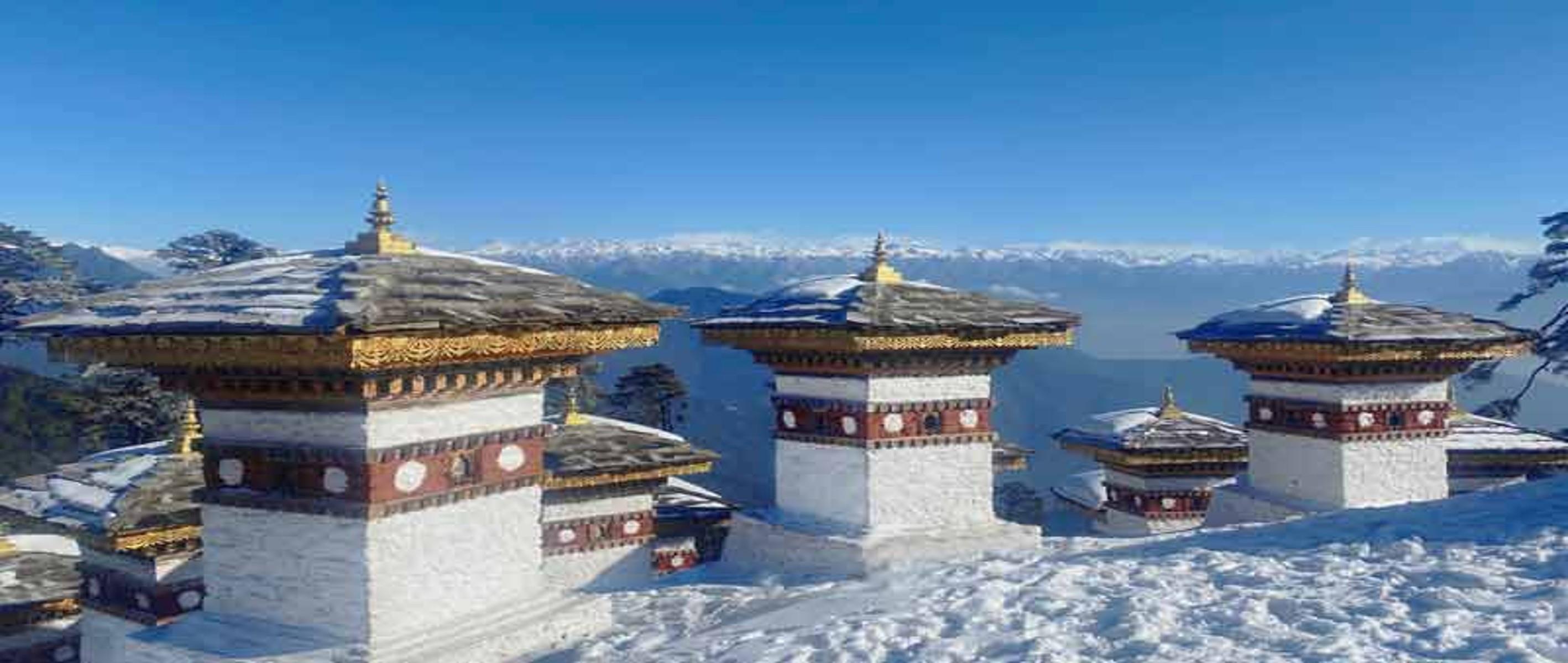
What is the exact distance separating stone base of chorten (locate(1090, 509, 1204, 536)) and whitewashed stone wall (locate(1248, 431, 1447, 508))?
11.9 feet

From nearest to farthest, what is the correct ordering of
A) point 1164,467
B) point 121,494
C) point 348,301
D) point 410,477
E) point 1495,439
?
point 348,301 → point 410,477 → point 121,494 → point 1495,439 → point 1164,467

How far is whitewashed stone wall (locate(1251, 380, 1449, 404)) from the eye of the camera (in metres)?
12.1

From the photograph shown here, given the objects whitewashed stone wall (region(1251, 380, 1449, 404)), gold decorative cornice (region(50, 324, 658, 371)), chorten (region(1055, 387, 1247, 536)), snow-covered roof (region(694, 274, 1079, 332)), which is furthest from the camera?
chorten (region(1055, 387, 1247, 536))

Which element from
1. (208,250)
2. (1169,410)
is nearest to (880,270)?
(1169,410)

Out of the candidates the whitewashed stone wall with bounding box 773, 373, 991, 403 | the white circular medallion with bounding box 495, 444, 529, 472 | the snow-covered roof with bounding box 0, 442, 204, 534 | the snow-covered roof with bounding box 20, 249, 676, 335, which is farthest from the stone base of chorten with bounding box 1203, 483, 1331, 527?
the snow-covered roof with bounding box 0, 442, 204, 534

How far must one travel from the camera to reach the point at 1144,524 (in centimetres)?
1662

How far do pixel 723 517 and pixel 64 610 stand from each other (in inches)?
312

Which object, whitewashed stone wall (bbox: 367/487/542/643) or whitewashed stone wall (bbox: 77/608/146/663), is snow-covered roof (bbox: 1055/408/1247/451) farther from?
whitewashed stone wall (bbox: 77/608/146/663)

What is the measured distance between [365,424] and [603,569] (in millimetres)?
6409

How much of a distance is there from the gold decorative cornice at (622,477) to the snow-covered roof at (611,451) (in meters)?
0.03

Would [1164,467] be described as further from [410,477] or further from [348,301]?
[348,301]

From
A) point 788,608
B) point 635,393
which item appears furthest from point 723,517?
point 635,393

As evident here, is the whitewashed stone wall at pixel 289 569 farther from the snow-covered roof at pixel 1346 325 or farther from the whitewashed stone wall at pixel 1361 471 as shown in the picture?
the whitewashed stone wall at pixel 1361 471

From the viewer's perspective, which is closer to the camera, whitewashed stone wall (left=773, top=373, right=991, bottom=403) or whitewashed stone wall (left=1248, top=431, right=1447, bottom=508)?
whitewashed stone wall (left=773, top=373, right=991, bottom=403)
